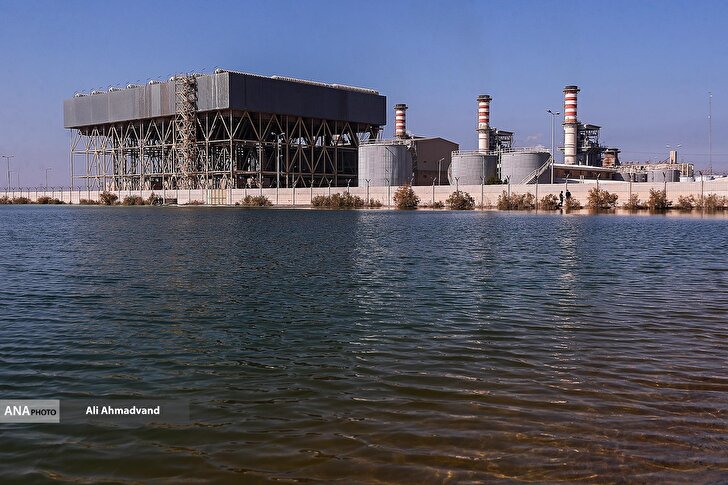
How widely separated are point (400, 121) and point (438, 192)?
3382 cm

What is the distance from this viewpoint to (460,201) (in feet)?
292

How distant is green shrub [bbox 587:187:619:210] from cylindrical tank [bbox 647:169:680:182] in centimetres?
3188

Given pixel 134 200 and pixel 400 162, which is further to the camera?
pixel 134 200

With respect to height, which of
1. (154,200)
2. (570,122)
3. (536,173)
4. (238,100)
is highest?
(238,100)

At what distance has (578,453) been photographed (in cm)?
670

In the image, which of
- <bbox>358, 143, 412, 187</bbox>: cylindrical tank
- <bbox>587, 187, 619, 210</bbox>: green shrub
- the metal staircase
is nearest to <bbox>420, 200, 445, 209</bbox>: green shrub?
the metal staircase

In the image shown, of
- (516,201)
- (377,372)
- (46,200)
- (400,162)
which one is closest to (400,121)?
(400,162)

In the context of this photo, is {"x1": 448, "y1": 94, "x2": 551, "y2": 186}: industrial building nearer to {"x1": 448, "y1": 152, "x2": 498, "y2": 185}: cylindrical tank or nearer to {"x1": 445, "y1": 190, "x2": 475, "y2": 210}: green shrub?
{"x1": 448, "y1": 152, "x2": 498, "y2": 185}: cylindrical tank

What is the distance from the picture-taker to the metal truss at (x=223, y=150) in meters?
108

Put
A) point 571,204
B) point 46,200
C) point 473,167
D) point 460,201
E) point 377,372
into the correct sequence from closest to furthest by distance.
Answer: point 377,372 → point 571,204 → point 460,201 → point 473,167 → point 46,200

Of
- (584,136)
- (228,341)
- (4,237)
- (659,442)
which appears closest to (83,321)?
A: (228,341)

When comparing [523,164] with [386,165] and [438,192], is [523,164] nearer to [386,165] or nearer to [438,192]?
[438,192]

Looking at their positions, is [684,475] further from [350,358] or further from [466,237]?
[466,237]

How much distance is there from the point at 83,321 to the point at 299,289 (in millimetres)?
5591
